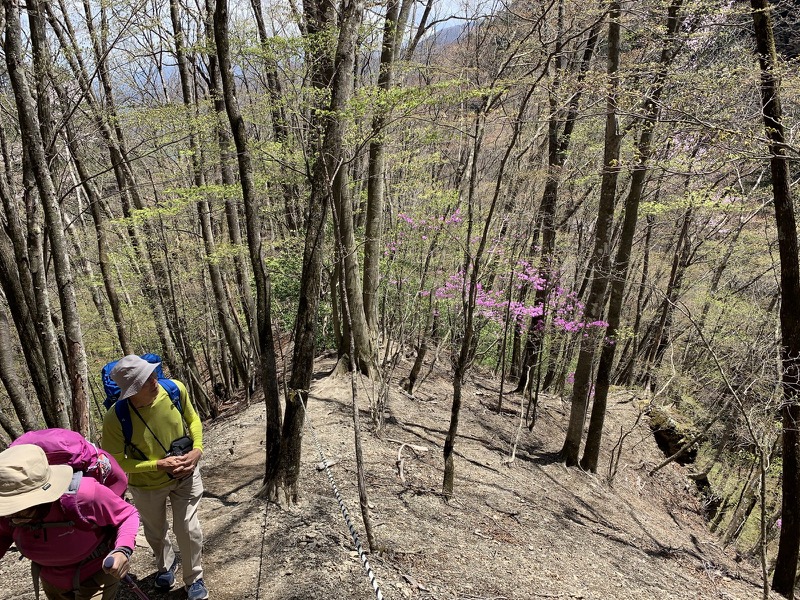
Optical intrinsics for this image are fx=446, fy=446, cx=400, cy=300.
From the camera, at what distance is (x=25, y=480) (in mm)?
1757

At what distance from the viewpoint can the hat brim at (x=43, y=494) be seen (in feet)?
5.66

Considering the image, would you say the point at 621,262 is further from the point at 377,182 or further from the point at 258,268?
the point at 258,268

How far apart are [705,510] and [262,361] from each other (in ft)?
34.2

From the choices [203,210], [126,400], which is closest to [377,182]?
[203,210]

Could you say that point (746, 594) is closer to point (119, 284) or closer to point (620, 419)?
point (620, 419)

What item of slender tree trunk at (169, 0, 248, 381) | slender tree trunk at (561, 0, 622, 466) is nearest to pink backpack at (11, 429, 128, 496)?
slender tree trunk at (561, 0, 622, 466)

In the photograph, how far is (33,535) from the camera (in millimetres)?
1906

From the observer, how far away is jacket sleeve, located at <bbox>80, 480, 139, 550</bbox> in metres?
1.96

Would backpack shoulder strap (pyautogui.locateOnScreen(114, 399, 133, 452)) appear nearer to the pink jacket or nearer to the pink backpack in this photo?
the pink backpack

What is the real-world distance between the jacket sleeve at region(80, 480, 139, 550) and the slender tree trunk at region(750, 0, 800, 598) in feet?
19.6

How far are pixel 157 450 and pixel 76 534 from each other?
710 mm

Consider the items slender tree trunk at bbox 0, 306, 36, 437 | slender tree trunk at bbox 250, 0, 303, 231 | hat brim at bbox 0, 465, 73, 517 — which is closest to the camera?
hat brim at bbox 0, 465, 73, 517

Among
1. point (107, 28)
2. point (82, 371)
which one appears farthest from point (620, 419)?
point (107, 28)

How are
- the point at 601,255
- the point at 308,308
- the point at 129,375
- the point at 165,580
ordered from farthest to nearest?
the point at 601,255
the point at 308,308
the point at 165,580
the point at 129,375
